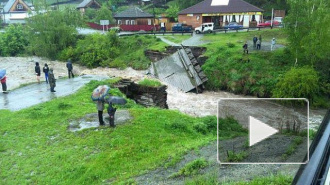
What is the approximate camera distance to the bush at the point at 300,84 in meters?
22.9

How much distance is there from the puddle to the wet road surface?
196 inches

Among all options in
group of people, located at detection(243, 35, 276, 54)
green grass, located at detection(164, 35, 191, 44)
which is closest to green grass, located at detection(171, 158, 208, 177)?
group of people, located at detection(243, 35, 276, 54)

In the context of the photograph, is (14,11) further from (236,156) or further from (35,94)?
(236,156)

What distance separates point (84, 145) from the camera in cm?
1198

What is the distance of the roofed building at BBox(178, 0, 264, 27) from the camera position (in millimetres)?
47938

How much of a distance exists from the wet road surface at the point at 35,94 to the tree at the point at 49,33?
684 inches

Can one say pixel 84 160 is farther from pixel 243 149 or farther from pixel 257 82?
pixel 257 82

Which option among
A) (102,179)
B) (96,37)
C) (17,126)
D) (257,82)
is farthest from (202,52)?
(102,179)

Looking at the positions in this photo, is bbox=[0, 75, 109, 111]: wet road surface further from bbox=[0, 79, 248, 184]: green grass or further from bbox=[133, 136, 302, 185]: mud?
bbox=[133, 136, 302, 185]: mud

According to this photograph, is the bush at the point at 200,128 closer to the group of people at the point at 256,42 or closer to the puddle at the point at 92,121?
the puddle at the point at 92,121

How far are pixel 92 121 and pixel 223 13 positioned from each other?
1560 inches

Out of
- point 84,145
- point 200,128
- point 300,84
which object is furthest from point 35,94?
point 300,84

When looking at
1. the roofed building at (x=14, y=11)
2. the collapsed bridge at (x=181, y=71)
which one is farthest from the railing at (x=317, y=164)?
the roofed building at (x=14, y=11)

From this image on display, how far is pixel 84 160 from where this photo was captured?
1085 cm
